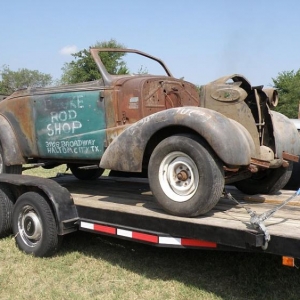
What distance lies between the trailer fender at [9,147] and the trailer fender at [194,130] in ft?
6.32

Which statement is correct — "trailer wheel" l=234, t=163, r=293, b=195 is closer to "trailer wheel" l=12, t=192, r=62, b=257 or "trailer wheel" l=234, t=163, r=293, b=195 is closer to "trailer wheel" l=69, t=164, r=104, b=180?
"trailer wheel" l=12, t=192, r=62, b=257

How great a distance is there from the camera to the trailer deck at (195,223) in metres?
3.11

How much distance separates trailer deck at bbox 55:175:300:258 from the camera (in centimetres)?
311

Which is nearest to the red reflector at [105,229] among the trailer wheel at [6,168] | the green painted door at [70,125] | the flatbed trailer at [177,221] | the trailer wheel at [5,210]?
the flatbed trailer at [177,221]

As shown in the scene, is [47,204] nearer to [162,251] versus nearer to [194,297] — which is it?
[162,251]

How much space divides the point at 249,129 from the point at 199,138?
0.71 metres

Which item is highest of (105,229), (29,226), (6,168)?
(6,168)

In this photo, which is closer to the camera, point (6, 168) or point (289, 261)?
point (289, 261)

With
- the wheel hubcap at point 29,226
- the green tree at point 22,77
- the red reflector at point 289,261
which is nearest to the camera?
the red reflector at point 289,261

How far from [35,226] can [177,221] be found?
5.99 feet

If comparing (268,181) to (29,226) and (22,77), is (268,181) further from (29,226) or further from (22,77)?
(22,77)

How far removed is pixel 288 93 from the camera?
3189 cm

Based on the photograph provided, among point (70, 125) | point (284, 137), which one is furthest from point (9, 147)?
point (284, 137)

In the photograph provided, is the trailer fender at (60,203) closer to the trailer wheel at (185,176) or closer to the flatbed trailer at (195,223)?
the flatbed trailer at (195,223)
